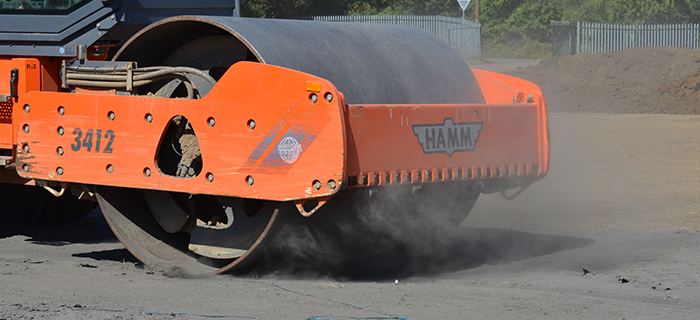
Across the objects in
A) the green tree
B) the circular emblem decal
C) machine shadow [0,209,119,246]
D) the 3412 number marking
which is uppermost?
the circular emblem decal

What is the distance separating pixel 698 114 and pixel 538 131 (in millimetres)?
13555

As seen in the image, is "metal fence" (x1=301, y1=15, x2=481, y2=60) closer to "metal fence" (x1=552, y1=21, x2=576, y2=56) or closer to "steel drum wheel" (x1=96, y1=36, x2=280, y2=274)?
"metal fence" (x1=552, y1=21, x2=576, y2=56)

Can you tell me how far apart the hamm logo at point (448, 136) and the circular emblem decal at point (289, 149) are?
66 centimetres

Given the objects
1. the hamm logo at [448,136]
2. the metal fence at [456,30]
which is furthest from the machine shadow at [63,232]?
the metal fence at [456,30]

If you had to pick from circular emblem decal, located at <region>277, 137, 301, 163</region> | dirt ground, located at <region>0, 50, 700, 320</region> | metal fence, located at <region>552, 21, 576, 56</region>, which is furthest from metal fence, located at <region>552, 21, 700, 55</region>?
circular emblem decal, located at <region>277, 137, 301, 163</region>

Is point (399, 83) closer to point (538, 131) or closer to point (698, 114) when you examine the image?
point (538, 131)

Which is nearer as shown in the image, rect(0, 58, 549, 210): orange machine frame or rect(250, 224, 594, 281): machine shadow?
rect(0, 58, 549, 210): orange machine frame

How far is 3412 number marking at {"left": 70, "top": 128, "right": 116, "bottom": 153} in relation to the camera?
186 inches

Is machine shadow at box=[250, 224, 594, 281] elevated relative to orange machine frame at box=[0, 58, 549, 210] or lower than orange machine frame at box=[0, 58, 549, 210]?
lower

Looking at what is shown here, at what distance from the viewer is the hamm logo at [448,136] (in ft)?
14.7

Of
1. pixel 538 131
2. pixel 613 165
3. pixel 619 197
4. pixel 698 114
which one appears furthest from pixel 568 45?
pixel 538 131

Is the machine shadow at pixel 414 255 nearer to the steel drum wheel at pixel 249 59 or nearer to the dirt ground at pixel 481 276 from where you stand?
the dirt ground at pixel 481 276

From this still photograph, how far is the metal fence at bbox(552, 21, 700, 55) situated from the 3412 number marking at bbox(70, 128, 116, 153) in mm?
28326

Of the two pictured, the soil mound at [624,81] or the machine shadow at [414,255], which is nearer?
the machine shadow at [414,255]
